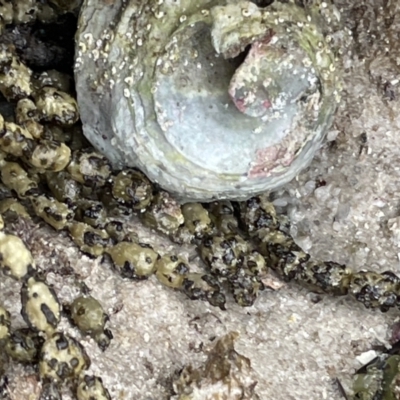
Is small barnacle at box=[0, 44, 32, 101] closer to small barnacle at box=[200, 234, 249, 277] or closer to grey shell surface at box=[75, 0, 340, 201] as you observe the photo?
grey shell surface at box=[75, 0, 340, 201]

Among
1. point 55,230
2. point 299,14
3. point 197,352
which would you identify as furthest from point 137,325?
point 299,14

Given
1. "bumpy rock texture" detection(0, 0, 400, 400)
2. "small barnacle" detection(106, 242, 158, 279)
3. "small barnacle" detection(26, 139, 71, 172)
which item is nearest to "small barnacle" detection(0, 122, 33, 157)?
"small barnacle" detection(26, 139, 71, 172)

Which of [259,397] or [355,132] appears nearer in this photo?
[259,397]

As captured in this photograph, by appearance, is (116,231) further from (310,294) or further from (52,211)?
(310,294)

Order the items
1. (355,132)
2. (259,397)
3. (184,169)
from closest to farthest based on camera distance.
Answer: (259,397) < (184,169) < (355,132)

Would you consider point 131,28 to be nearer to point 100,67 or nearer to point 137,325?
point 100,67

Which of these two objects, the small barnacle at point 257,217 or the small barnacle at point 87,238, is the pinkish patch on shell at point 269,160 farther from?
the small barnacle at point 87,238

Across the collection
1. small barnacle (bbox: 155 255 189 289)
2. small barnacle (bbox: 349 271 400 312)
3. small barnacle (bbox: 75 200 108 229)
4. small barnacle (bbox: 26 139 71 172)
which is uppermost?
small barnacle (bbox: 349 271 400 312)
